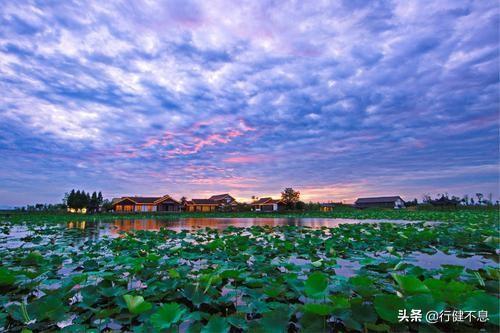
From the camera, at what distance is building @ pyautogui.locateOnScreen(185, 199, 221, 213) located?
4950 centimetres

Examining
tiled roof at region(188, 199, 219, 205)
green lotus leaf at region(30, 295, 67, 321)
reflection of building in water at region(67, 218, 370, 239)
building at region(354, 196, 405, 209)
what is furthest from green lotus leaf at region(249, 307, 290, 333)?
building at region(354, 196, 405, 209)

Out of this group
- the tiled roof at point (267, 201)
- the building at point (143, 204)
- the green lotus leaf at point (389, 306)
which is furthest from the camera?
the tiled roof at point (267, 201)

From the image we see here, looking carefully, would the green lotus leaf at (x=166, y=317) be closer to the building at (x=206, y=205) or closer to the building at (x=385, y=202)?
the building at (x=206, y=205)

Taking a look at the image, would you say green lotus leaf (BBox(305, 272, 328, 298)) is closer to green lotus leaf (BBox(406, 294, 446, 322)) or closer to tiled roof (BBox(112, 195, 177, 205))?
green lotus leaf (BBox(406, 294, 446, 322))

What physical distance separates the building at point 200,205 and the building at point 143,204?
17.1 ft

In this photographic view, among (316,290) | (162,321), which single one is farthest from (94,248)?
(316,290)

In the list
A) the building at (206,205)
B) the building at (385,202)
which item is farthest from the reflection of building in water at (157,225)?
the building at (385,202)

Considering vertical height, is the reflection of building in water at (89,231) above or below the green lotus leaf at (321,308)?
below

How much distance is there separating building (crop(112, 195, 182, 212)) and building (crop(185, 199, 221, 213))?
5.21m

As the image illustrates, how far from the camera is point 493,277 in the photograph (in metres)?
2.96

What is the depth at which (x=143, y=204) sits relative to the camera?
42125 millimetres

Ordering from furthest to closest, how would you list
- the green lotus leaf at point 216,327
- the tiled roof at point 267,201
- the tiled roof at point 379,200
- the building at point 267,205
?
the tiled roof at point 379,200 < the tiled roof at point 267,201 < the building at point 267,205 < the green lotus leaf at point 216,327

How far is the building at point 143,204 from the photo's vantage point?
41969mm

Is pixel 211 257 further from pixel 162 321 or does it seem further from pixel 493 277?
pixel 493 277
